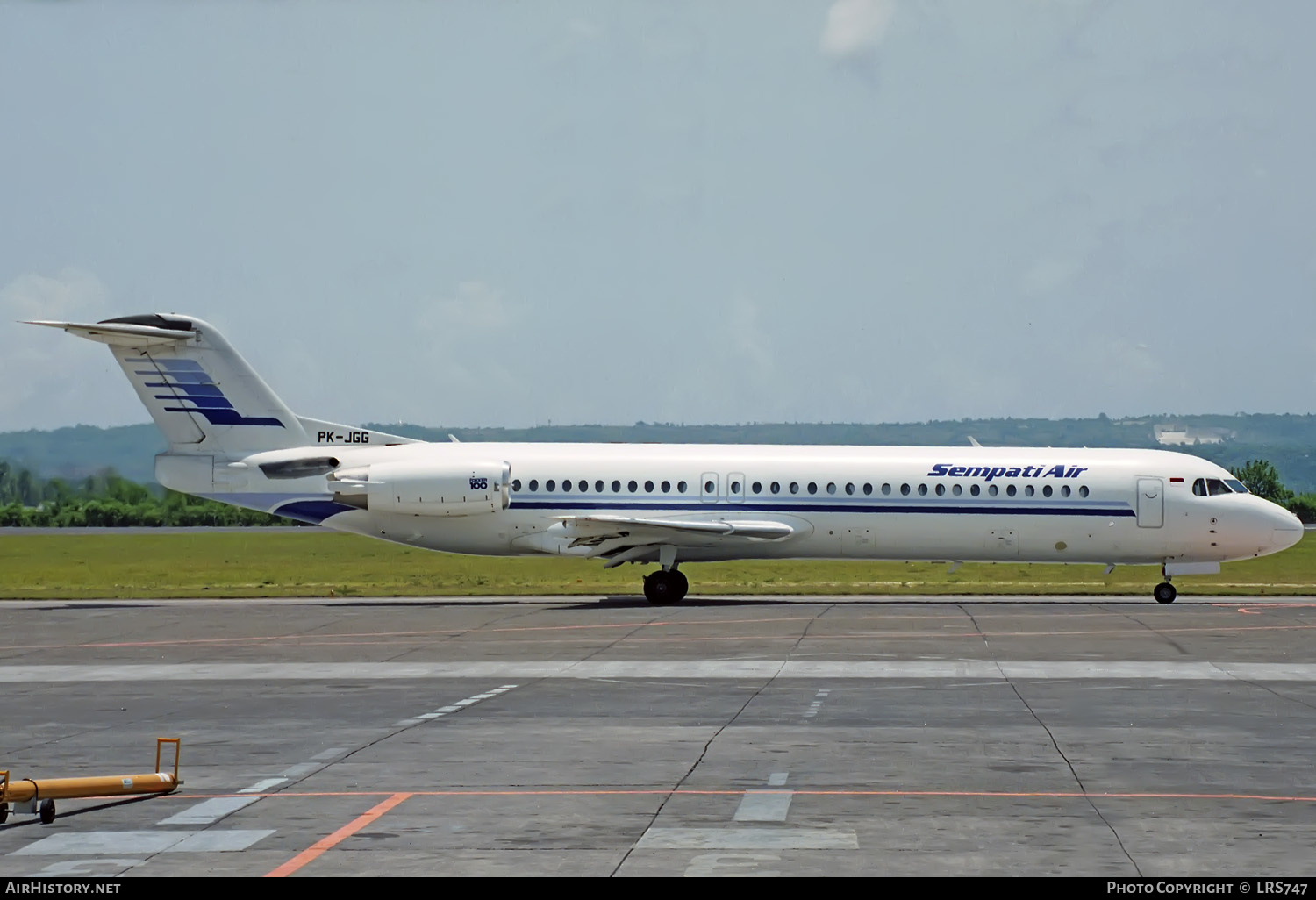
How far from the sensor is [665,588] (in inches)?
1463

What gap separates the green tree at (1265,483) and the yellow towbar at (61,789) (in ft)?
293

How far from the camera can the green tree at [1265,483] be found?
98250mm

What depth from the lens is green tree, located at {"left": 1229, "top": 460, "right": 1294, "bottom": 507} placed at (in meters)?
98.2

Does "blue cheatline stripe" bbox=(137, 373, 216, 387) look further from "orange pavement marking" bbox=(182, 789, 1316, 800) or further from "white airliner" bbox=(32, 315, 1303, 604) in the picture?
"orange pavement marking" bbox=(182, 789, 1316, 800)

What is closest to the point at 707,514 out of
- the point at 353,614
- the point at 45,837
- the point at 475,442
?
the point at 475,442

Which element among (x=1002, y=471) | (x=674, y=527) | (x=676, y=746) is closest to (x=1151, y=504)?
(x=1002, y=471)

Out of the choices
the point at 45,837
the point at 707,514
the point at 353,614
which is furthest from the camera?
the point at 707,514

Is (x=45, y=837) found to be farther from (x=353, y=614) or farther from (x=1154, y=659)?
(x=353, y=614)

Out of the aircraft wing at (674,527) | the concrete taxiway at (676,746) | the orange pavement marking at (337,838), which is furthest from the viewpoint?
the aircraft wing at (674,527)

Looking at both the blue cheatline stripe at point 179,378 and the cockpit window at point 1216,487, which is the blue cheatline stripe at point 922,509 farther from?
the blue cheatline stripe at point 179,378

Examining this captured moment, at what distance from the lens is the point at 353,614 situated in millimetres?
33375

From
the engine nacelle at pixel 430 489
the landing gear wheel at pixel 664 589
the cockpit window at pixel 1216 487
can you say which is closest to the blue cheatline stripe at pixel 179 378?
the engine nacelle at pixel 430 489

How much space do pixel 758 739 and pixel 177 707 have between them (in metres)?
7.35

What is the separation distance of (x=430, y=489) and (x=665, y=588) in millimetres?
6080
